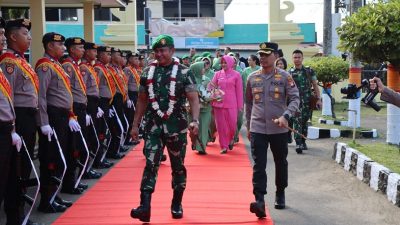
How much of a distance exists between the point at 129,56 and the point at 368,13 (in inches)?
213

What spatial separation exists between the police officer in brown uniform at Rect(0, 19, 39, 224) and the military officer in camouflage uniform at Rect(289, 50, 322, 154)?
18.7 feet

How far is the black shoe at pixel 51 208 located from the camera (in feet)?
20.2

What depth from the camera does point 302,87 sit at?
33.7 ft

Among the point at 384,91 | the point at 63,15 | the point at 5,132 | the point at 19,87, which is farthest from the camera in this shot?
the point at 63,15

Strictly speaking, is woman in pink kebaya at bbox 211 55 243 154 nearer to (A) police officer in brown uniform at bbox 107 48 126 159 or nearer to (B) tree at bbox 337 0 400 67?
(A) police officer in brown uniform at bbox 107 48 126 159

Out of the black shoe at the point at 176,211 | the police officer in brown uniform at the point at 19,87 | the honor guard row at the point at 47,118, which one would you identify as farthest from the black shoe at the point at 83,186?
the black shoe at the point at 176,211

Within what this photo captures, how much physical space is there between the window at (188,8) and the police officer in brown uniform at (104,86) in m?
24.9

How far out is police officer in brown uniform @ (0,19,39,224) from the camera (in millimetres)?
5266

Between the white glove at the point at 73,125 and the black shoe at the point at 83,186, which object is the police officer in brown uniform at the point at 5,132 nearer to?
the white glove at the point at 73,125

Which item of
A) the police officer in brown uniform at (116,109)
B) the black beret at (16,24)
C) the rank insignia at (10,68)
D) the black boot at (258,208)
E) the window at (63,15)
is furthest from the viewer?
the window at (63,15)

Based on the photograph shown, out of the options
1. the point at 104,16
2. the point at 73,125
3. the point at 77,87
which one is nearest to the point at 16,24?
the point at 73,125

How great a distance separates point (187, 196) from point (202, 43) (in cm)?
2308

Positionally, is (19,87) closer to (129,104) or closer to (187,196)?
(187,196)

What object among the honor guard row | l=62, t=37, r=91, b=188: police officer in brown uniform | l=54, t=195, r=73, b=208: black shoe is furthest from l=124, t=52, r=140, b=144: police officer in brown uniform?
l=54, t=195, r=73, b=208: black shoe
